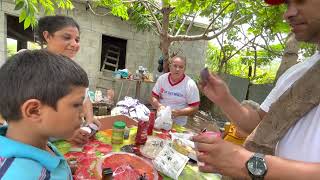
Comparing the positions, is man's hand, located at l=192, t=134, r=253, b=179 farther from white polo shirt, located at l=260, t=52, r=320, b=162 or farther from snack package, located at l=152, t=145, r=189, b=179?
snack package, located at l=152, t=145, r=189, b=179

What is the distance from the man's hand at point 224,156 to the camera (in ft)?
3.22

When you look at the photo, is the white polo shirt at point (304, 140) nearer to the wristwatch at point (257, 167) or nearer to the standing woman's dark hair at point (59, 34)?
the wristwatch at point (257, 167)

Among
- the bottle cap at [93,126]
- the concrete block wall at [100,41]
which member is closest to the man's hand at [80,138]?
the bottle cap at [93,126]

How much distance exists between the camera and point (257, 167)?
0.94 m

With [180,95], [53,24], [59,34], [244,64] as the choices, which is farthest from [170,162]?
[244,64]

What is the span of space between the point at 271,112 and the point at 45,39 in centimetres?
232

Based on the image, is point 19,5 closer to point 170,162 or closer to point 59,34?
point 59,34

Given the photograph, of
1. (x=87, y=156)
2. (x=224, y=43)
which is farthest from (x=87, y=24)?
(x=87, y=156)

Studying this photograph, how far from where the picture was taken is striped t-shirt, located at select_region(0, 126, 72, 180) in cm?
96

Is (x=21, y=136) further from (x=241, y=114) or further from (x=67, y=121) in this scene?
(x=241, y=114)

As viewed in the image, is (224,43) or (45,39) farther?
(224,43)

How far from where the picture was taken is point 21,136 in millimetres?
1126

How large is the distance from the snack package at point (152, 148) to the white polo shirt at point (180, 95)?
5.20 feet

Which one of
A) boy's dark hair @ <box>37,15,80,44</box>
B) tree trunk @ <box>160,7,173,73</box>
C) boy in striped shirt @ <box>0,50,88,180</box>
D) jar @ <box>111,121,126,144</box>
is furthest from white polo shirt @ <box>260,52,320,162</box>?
tree trunk @ <box>160,7,173,73</box>
